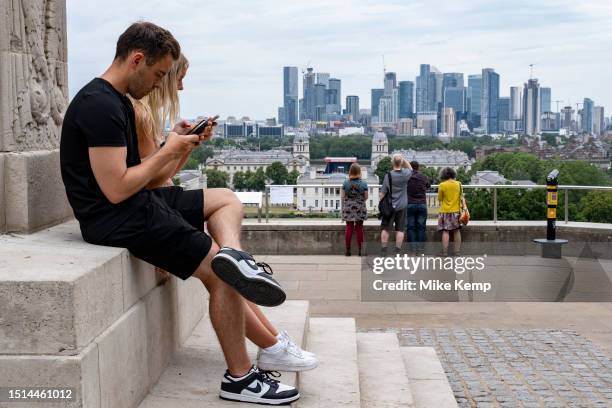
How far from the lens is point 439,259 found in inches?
485

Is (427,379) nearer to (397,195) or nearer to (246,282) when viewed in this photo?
(246,282)

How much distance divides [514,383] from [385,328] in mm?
2157

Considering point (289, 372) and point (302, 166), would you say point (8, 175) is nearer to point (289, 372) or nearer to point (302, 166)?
point (289, 372)

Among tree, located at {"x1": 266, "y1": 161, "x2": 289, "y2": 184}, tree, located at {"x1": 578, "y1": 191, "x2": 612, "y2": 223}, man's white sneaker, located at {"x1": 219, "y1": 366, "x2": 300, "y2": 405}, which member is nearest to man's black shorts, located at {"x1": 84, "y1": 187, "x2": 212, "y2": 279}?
man's white sneaker, located at {"x1": 219, "y1": 366, "x2": 300, "y2": 405}

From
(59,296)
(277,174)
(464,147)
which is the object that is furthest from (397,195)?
(464,147)

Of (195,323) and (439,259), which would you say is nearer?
(195,323)

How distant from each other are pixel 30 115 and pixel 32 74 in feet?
0.75

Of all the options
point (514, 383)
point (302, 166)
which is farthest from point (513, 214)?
point (302, 166)

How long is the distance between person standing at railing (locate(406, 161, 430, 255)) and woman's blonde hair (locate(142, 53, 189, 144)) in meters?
7.65

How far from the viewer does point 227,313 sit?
4.02 m

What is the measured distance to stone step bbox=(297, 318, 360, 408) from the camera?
178 inches

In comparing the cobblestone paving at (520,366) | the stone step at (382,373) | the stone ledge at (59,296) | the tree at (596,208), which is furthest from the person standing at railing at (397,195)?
the stone ledge at (59,296)

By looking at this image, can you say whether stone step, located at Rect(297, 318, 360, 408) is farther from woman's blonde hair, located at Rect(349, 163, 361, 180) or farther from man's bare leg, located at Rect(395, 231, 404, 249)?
woman's blonde hair, located at Rect(349, 163, 361, 180)

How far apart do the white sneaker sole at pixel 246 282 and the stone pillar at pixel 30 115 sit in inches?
53.9
